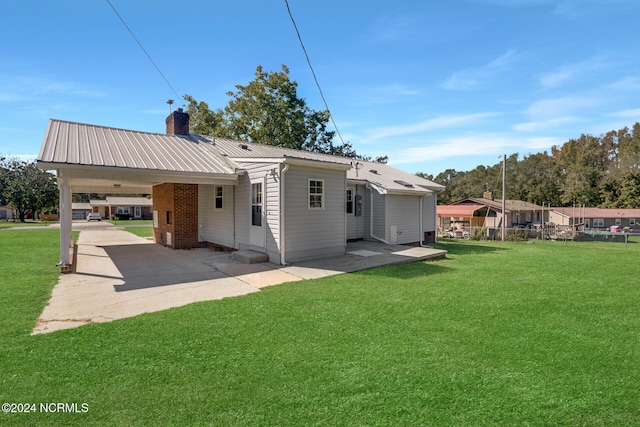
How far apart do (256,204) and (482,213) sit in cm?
3736

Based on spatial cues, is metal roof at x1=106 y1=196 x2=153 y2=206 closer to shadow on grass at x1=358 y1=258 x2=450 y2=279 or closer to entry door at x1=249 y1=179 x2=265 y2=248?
entry door at x1=249 y1=179 x2=265 y2=248

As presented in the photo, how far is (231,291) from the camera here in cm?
662

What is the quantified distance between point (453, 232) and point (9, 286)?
90.5ft

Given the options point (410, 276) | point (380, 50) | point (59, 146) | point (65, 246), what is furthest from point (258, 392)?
point (380, 50)

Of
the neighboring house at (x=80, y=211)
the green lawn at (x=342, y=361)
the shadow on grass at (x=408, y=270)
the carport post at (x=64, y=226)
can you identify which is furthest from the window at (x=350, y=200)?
the neighboring house at (x=80, y=211)

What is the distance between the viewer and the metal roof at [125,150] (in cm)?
859

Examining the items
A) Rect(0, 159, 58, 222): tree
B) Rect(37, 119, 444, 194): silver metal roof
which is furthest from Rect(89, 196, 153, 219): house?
Rect(37, 119, 444, 194): silver metal roof

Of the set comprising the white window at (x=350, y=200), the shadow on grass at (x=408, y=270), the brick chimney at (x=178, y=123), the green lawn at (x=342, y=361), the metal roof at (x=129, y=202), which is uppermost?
the brick chimney at (x=178, y=123)

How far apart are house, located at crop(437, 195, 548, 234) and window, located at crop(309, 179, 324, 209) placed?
28430 mm

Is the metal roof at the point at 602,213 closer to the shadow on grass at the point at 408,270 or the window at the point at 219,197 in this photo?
the shadow on grass at the point at 408,270

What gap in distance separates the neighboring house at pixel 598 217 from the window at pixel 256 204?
45560mm

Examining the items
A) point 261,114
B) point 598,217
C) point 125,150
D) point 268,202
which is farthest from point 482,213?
point 125,150

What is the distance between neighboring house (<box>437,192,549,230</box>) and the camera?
1462 inches

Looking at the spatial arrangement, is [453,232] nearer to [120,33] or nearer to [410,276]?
[410,276]
